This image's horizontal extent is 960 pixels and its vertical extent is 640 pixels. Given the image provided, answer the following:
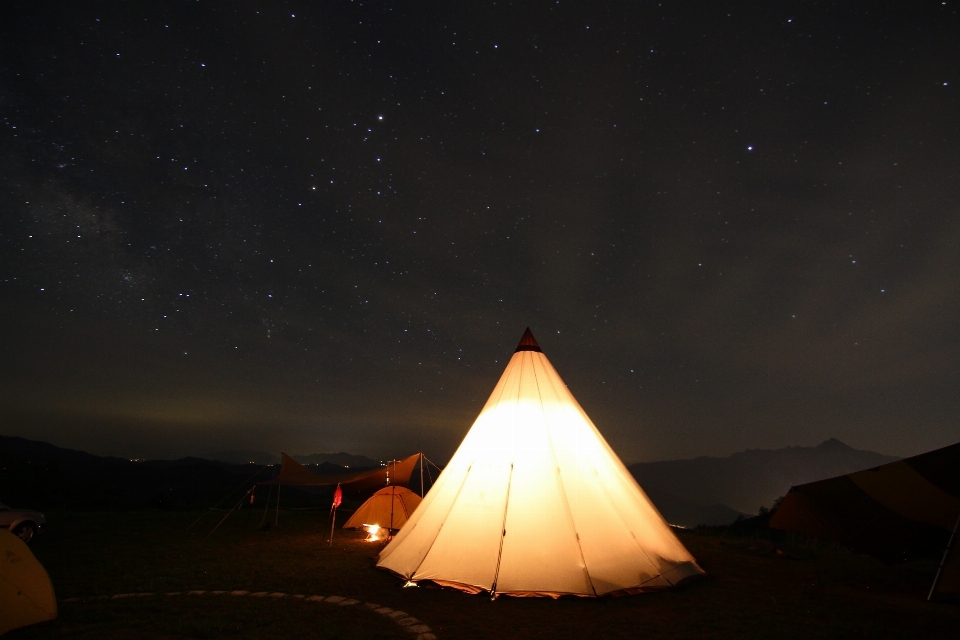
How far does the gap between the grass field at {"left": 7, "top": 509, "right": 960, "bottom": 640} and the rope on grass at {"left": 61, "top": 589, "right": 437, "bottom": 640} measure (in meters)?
0.11

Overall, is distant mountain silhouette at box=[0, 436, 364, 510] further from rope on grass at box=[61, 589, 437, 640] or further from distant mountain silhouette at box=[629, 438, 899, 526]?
distant mountain silhouette at box=[629, 438, 899, 526]

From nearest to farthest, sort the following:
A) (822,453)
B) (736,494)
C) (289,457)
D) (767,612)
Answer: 1. (767,612)
2. (289,457)
3. (736,494)
4. (822,453)

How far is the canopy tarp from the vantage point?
42.1ft

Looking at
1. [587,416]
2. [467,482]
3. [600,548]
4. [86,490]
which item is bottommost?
[86,490]

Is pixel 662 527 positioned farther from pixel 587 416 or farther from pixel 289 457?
pixel 289 457

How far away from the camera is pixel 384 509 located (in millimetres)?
13445

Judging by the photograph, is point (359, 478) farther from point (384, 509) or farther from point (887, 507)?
point (887, 507)

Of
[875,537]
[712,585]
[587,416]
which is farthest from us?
[587,416]

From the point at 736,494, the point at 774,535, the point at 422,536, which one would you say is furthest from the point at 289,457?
the point at 736,494

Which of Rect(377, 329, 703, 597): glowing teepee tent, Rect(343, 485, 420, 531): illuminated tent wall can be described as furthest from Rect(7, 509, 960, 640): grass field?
Rect(343, 485, 420, 531): illuminated tent wall

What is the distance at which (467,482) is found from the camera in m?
7.31

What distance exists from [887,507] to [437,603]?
7.50 meters

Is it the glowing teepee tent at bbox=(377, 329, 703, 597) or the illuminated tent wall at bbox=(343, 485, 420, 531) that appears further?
the illuminated tent wall at bbox=(343, 485, 420, 531)

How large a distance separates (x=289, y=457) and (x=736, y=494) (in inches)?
3879
